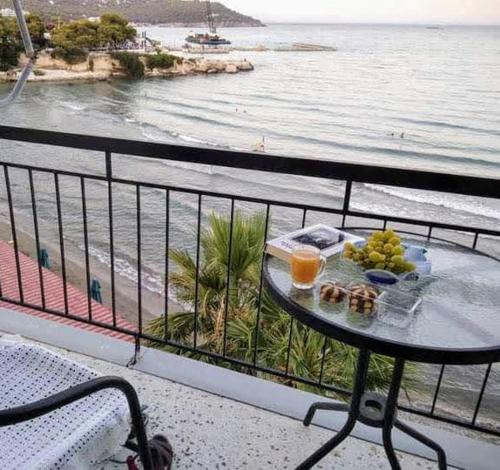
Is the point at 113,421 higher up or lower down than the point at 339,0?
lower down

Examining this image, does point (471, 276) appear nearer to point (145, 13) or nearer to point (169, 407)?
point (169, 407)

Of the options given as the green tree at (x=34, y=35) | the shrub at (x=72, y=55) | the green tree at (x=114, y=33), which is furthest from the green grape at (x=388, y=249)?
the shrub at (x=72, y=55)

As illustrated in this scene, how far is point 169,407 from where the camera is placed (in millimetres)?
1892

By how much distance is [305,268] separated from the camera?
126cm

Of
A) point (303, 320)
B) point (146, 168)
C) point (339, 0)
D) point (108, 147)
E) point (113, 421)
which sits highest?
point (339, 0)

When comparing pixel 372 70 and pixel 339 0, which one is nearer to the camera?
pixel 339 0

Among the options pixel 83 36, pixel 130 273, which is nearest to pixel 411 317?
pixel 130 273

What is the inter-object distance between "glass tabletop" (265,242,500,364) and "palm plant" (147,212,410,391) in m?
2.75

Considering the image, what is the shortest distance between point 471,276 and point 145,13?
42.9 feet

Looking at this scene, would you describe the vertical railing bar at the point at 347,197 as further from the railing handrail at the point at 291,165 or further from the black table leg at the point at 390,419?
the black table leg at the point at 390,419

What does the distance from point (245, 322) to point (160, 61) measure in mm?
47872

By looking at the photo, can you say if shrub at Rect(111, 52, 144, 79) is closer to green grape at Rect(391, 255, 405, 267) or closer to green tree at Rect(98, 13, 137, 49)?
green tree at Rect(98, 13, 137, 49)

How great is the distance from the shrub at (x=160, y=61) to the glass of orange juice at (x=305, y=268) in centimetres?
4938

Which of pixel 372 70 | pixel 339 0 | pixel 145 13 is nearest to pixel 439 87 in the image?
pixel 372 70
